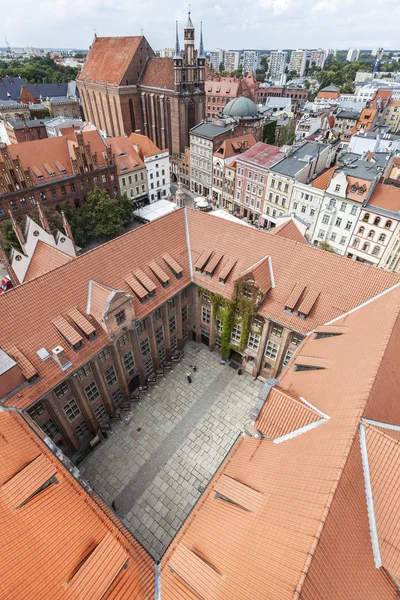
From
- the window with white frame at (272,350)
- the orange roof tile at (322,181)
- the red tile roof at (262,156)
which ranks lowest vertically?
the window with white frame at (272,350)

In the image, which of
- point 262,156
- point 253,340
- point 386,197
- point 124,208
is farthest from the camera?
point 262,156

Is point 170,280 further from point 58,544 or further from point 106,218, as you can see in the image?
point 106,218

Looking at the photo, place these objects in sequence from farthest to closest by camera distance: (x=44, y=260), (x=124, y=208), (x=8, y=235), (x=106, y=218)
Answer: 1. (x=124, y=208)
2. (x=106, y=218)
3. (x=8, y=235)
4. (x=44, y=260)

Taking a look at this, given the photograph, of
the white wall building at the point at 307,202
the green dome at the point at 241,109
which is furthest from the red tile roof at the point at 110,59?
the white wall building at the point at 307,202

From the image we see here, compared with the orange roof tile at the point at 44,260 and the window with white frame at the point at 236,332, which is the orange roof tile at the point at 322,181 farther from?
the orange roof tile at the point at 44,260

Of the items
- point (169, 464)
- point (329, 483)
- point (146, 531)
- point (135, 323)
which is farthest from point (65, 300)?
point (329, 483)

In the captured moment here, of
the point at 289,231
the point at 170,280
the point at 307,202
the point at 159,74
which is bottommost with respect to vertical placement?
the point at 307,202

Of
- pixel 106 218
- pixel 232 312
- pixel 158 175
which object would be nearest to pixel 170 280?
pixel 232 312
